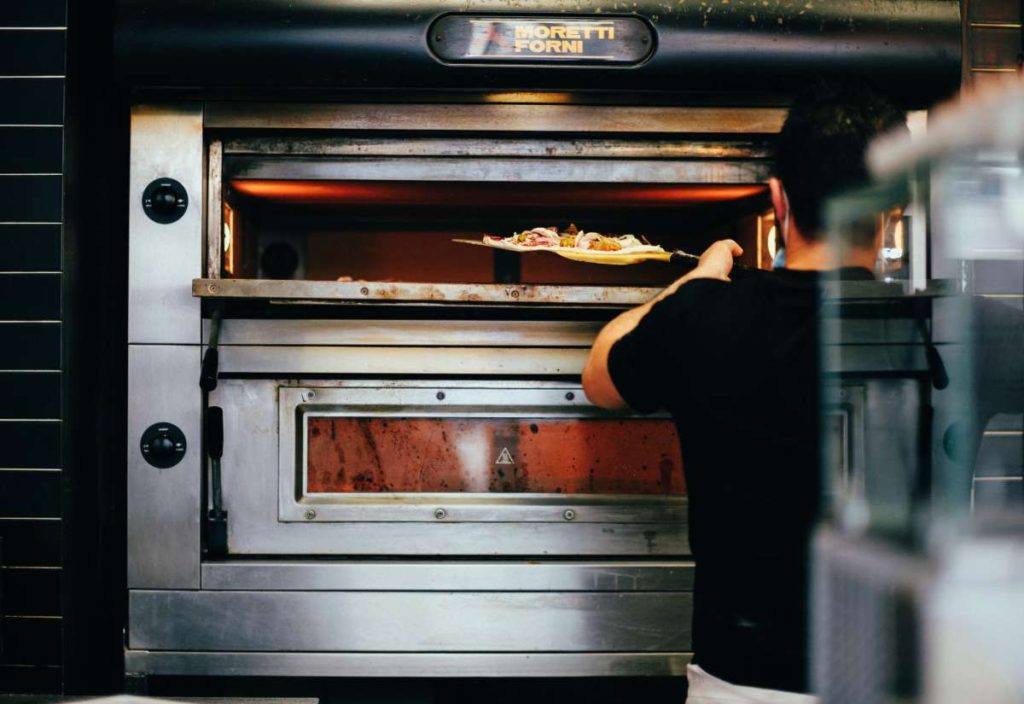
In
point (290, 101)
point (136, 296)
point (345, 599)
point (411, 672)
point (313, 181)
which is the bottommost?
point (411, 672)

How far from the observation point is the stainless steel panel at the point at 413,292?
5.20 feet

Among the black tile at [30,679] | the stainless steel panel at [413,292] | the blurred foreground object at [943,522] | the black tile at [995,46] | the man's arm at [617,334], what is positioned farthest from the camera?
Answer: the black tile at [995,46]

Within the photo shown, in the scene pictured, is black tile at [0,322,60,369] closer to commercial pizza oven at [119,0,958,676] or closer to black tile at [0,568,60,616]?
commercial pizza oven at [119,0,958,676]

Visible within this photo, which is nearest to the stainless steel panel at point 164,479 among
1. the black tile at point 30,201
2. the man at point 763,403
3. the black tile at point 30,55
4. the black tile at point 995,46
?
the black tile at point 30,201

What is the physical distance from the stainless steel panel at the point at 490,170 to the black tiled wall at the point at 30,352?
1.39 ft

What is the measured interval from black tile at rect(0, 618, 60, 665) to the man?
1.43 meters

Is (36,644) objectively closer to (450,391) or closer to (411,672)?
(411,672)

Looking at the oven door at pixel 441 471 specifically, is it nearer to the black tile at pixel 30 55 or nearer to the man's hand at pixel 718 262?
the man's hand at pixel 718 262

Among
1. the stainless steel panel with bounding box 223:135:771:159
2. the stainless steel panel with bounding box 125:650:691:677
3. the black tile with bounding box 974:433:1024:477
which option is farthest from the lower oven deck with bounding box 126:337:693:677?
the black tile with bounding box 974:433:1024:477

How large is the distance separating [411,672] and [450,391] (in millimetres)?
645

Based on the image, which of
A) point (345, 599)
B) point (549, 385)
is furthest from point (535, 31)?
point (345, 599)

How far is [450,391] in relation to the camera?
5.75ft

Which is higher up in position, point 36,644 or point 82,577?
point 82,577

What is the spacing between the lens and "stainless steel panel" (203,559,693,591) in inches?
67.4
